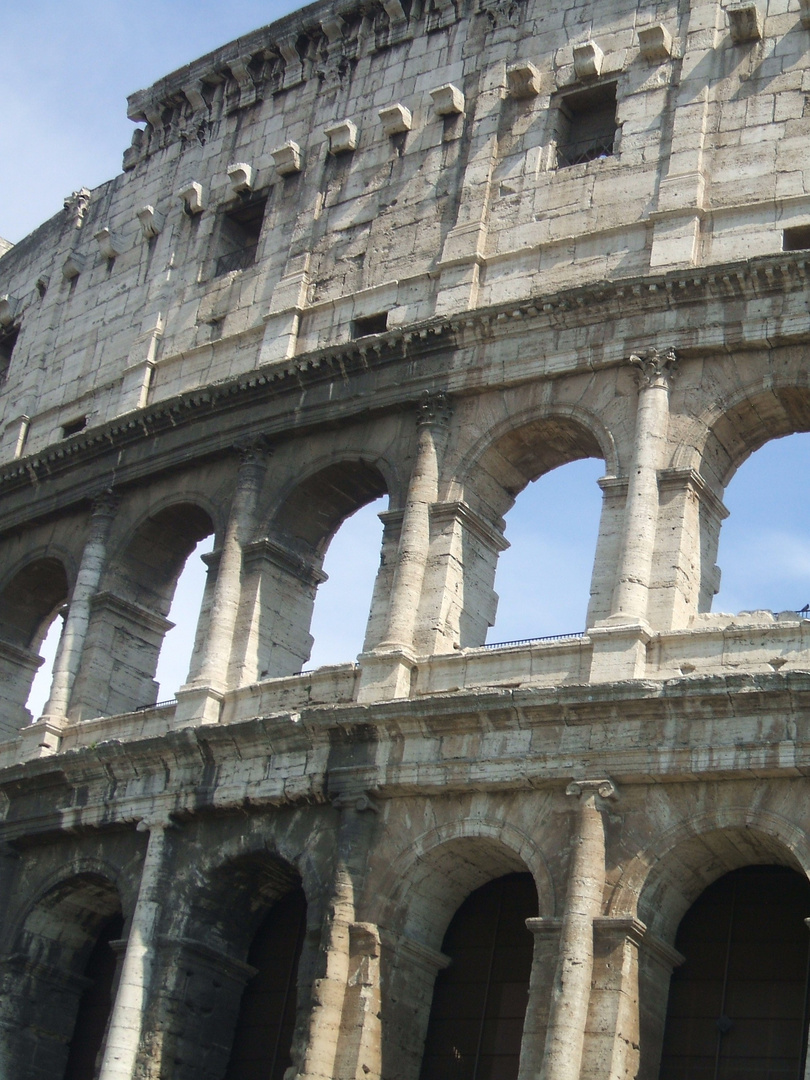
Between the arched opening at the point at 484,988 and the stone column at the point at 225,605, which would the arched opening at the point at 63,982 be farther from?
the arched opening at the point at 484,988

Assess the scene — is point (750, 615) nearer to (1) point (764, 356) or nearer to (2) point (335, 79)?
(1) point (764, 356)

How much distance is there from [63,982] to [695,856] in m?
9.67

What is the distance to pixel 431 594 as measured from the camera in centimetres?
2109

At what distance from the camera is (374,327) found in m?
24.2

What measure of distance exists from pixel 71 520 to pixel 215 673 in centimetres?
544

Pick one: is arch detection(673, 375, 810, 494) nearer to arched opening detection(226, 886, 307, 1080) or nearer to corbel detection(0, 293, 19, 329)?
arched opening detection(226, 886, 307, 1080)

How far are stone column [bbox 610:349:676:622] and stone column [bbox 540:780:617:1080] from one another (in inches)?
90.4

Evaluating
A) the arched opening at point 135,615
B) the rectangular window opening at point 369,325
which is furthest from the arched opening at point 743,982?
the arched opening at point 135,615

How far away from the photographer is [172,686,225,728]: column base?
22062 millimetres

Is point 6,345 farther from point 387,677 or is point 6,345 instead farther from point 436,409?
point 387,677

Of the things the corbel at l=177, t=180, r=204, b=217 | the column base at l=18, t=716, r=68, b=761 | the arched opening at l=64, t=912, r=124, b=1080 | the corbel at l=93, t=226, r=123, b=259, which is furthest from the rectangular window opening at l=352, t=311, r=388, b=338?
the arched opening at l=64, t=912, r=124, b=1080

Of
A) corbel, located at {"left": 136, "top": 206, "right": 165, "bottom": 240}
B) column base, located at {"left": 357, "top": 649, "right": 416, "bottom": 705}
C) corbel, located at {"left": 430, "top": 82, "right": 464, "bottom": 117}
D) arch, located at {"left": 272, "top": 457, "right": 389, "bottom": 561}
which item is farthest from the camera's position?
corbel, located at {"left": 136, "top": 206, "right": 165, "bottom": 240}

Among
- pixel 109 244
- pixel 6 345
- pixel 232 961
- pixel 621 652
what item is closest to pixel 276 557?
pixel 232 961

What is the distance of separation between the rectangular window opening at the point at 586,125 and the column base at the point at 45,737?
10365 millimetres
